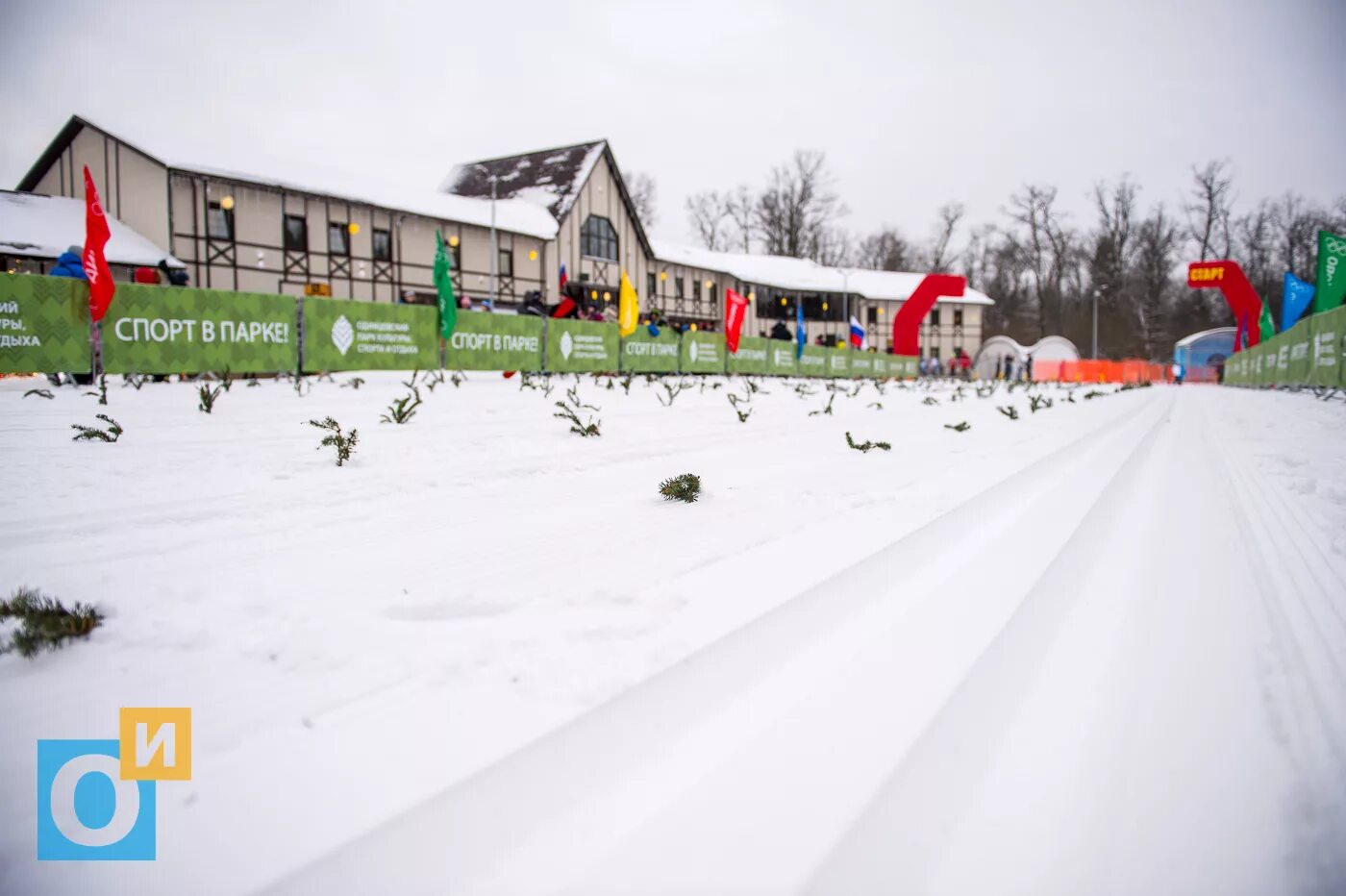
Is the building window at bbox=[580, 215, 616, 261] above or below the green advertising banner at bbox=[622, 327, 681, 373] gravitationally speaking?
above

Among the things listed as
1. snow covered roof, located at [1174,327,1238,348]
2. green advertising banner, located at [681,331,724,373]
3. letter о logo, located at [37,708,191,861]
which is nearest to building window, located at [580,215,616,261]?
green advertising banner, located at [681,331,724,373]

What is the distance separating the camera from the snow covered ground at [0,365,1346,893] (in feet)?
3.03

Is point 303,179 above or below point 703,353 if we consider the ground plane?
above

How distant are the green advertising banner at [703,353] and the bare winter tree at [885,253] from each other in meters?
46.3

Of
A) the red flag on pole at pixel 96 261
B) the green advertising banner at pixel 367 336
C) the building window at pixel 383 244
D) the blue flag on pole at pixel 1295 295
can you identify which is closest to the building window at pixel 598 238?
the building window at pixel 383 244

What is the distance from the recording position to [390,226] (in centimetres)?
2181

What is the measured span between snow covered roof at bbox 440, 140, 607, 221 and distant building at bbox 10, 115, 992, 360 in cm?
7

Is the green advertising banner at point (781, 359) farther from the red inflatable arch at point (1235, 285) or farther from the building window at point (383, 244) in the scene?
the red inflatable arch at point (1235, 285)

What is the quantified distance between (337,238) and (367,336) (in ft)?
40.0

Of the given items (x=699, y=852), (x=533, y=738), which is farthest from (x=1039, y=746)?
(x=533, y=738)

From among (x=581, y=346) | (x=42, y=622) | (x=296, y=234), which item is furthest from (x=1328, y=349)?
(x=296, y=234)

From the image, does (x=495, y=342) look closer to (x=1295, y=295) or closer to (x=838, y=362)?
(x=838, y=362)

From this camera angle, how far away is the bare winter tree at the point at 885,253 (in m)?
60.4

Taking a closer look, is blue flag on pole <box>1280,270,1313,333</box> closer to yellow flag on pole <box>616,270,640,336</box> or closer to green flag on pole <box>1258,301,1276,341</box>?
green flag on pole <box>1258,301,1276,341</box>
